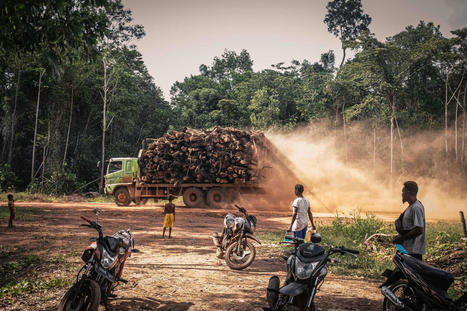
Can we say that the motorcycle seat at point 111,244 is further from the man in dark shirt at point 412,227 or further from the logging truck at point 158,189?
the logging truck at point 158,189

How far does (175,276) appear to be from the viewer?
5988mm

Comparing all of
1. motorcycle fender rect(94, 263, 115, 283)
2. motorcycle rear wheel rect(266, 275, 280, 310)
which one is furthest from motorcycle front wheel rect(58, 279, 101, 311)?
motorcycle rear wheel rect(266, 275, 280, 310)

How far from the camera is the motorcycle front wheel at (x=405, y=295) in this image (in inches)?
155

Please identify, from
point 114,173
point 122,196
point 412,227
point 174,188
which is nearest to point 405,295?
point 412,227

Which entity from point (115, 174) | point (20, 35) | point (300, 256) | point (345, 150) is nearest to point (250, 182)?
point (115, 174)

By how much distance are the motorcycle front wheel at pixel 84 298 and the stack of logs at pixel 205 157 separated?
45.5 feet

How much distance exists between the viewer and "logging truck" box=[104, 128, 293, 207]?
1792cm

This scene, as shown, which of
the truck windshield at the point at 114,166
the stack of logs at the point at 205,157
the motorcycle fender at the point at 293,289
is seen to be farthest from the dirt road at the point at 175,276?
the truck windshield at the point at 114,166

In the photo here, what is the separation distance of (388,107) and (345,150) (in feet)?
24.3

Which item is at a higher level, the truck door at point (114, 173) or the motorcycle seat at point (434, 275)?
the truck door at point (114, 173)

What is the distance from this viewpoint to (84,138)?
34406 mm

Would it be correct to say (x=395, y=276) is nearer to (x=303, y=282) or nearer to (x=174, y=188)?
(x=303, y=282)

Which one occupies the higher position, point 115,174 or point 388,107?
point 388,107

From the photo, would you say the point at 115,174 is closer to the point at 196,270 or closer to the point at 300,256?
the point at 196,270
